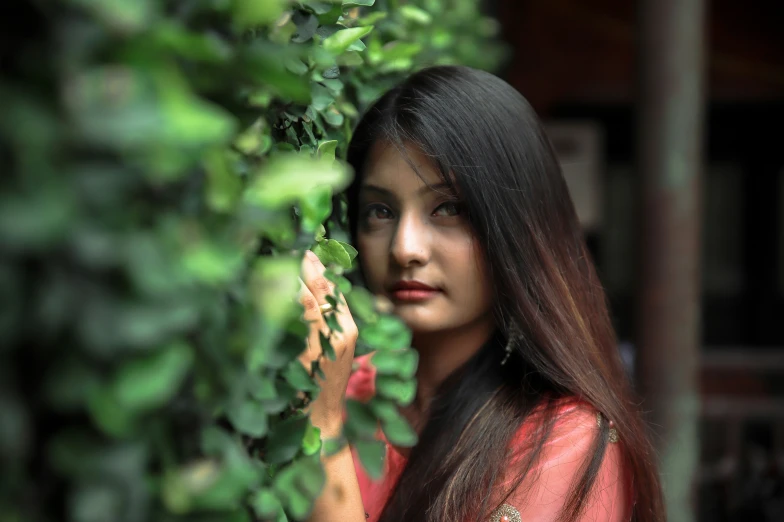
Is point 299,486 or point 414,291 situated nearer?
point 299,486

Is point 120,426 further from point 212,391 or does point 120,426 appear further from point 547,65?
point 547,65

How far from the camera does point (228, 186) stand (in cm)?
60

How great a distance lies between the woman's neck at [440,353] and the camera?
68.9 inches

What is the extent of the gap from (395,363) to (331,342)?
0.11 metres

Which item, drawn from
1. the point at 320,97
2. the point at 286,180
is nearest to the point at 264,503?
the point at 286,180

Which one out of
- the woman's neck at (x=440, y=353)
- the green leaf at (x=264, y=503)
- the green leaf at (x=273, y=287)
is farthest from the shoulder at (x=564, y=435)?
the green leaf at (x=273, y=287)

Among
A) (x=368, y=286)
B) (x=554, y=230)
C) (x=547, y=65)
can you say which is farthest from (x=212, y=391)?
(x=547, y=65)

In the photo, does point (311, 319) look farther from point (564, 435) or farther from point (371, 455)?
point (564, 435)

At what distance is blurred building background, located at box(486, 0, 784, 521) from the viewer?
475cm

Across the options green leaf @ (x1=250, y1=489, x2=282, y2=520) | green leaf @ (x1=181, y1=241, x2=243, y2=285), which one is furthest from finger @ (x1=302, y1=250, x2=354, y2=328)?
green leaf @ (x1=181, y1=241, x2=243, y2=285)

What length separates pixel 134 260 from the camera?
1.66 feet

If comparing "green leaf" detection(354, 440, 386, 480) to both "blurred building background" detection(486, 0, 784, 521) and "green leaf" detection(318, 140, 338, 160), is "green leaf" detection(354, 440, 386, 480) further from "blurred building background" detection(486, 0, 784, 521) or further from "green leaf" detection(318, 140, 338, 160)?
"blurred building background" detection(486, 0, 784, 521)

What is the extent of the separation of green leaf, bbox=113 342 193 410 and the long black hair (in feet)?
3.36

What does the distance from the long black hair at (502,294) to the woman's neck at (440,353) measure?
44 millimetres
